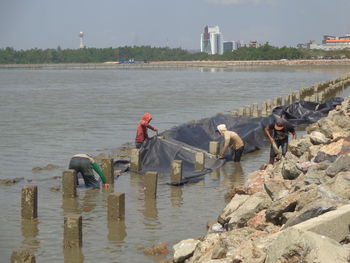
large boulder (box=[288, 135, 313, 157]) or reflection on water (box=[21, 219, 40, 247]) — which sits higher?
large boulder (box=[288, 135, 313, 157])

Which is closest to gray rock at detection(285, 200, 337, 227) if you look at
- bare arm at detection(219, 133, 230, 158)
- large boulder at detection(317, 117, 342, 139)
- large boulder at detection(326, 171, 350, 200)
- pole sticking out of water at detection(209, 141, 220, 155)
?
large boulder at detection(326, 171, 350, 200)

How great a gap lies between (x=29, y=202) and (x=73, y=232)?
2007 millimetres

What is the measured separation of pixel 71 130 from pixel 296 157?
1613 cm

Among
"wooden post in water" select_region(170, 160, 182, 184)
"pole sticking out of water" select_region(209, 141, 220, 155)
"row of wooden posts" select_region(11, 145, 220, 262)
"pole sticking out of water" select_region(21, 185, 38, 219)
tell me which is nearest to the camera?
"row of wooden posts" select_region(11, 145, 220, 262)

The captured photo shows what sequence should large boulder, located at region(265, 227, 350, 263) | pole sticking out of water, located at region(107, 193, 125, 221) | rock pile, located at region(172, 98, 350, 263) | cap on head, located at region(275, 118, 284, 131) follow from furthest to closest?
cap on head, located at region(275, 118, 284, 131) → pole sticking out of water, located at region(107, 193, 125, 221) → rock pile, located at region(172, 98, 350, 263) → large boulder, located at region(265, 227, 350, 263)

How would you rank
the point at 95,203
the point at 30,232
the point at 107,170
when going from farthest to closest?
the point at 107,170 < the point at 95,203 < the point at 30,232

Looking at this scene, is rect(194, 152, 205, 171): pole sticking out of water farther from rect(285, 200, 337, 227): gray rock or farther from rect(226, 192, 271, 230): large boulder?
rect(285, 200, 337, 227): gray rock

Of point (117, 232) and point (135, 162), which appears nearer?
point (117, 232)

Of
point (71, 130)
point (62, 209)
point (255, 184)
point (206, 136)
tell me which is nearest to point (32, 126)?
point (71, 130)

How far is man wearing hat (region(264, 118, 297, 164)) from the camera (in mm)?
14161

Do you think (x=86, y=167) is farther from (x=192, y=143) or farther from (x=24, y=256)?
(x=24, y=256)

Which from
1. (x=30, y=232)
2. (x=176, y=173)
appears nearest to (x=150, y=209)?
(x=176, y=173)

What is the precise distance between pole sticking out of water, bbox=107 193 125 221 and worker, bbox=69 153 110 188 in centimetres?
185

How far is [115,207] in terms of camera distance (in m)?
11.2
